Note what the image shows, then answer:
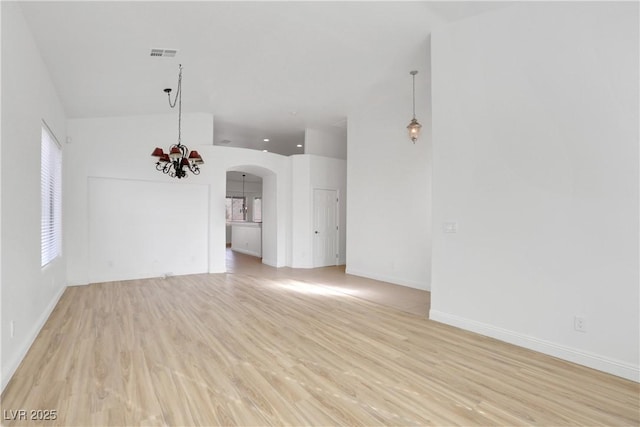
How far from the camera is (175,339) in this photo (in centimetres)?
332

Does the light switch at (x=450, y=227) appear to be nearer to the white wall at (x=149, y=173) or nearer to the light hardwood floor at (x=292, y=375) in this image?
the light hardwood floor at (x=292, y=375)

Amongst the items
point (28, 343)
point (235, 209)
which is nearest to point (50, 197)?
point (28, 343)

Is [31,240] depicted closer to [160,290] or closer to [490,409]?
[160,290]

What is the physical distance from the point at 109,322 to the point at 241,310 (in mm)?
1488

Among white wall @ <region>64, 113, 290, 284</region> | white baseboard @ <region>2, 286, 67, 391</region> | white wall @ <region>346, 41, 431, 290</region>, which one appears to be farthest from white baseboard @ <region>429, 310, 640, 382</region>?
white wall @ <region>64, 113, 290, 284</region>

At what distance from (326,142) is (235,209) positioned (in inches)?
A: 301

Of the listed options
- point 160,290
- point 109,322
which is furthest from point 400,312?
point 160,290

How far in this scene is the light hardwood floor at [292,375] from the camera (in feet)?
6.82

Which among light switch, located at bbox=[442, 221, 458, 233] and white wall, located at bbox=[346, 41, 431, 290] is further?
white wall, located at bbox=[346, 41, 431, 290]

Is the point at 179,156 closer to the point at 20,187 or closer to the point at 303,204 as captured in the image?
the point at 20,187

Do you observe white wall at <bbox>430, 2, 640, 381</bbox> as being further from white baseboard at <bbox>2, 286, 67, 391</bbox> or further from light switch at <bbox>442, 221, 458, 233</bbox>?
white baseboard at <bbox>2, 286, 67, 391</bbox>

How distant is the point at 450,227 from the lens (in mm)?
3824

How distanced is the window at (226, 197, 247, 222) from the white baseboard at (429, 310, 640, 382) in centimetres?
1217

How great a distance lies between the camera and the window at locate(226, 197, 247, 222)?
583 inches
